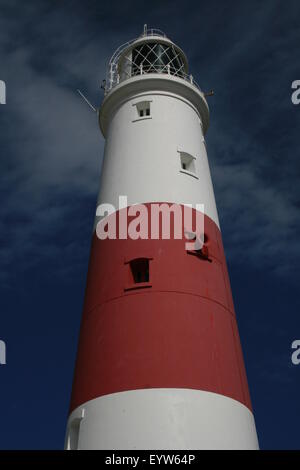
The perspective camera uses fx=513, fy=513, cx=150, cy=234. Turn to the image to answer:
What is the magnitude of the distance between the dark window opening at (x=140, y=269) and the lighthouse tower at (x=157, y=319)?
0.08 ft

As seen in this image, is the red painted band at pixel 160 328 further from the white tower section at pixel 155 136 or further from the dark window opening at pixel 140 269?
the white tower section at pixel 155 136

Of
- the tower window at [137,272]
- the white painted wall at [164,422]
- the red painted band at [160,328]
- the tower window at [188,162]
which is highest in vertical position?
the tower window at [188,162]

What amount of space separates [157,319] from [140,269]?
172 centimetres

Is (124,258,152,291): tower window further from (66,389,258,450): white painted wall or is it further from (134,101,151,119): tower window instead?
(134,101,151,119): tower window

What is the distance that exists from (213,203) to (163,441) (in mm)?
6535

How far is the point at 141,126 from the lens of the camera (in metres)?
14.1

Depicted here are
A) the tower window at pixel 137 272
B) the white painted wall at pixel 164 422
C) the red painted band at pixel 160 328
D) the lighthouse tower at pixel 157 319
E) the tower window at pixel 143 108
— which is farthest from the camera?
the tower window at pixel 143 108

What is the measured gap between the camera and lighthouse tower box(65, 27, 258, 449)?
9.26 metres

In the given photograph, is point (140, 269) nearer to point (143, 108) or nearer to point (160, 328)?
point (160, 328)

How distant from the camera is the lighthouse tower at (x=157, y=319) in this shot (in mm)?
9258

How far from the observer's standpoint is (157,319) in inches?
404

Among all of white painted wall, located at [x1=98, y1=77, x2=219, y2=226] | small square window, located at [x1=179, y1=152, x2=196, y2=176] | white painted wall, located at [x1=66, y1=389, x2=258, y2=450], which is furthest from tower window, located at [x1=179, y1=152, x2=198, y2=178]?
white painted wall, located at [x1=66, y1=389, x2=258, y2=450]

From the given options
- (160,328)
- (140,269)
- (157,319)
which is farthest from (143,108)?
(160,328)

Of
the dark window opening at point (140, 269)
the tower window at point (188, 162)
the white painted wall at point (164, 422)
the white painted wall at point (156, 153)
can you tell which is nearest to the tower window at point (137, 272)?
the dark window opening at point (140, 269)
